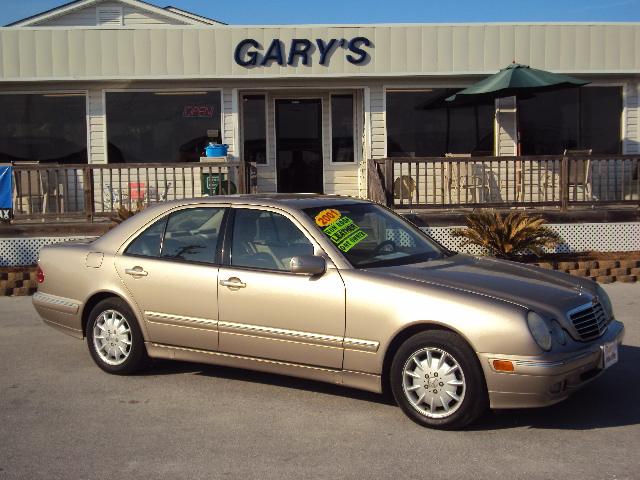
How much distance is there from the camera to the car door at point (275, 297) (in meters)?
5.43

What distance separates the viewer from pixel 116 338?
653 cm

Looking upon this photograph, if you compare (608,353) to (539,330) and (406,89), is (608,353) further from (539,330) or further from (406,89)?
(406,89)

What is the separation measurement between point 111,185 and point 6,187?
5.28 feet

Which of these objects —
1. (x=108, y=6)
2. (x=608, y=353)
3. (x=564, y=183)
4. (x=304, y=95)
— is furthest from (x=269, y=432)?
(x=108, y=6)

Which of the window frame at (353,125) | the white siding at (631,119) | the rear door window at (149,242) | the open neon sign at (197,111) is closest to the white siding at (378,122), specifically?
the window frame at (353,125)

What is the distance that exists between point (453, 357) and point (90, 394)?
9.40 feet

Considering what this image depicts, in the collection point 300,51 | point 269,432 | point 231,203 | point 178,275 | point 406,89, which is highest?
point 300,51

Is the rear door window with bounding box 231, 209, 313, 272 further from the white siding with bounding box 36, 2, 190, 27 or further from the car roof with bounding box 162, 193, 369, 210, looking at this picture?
the white siding with bounding box 36, 2, 190, 27

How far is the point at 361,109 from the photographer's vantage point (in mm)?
15617

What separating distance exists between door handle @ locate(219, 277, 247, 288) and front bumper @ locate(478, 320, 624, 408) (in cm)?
187

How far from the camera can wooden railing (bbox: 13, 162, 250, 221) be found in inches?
493

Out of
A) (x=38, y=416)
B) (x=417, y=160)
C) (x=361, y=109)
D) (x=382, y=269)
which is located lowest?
(x=38, y=416)

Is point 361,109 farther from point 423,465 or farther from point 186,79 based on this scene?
point 423,465

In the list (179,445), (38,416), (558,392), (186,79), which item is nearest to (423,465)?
(558,392)
